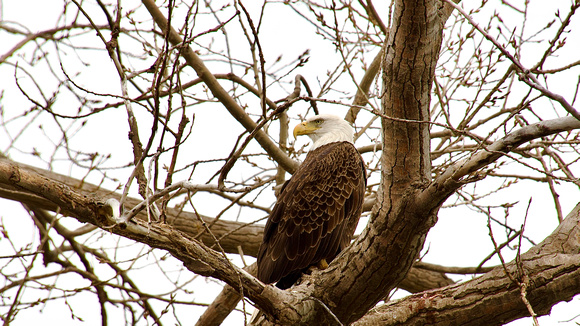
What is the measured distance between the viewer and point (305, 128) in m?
5.68

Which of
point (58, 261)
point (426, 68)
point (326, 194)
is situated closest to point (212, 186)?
point (426, 68)

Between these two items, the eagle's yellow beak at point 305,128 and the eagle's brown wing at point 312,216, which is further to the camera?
the eagle's yellow beak at point 305,128

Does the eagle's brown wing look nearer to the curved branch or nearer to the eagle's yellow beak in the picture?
the eagle's yellow beak

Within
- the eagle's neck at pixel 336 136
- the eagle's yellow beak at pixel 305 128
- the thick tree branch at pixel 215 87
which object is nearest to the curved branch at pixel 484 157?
the thick tree branch at pixel 215 87

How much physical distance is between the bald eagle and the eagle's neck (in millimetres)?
545

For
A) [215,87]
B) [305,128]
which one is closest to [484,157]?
[215,87]

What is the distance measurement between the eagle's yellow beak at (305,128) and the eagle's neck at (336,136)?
0.14 m

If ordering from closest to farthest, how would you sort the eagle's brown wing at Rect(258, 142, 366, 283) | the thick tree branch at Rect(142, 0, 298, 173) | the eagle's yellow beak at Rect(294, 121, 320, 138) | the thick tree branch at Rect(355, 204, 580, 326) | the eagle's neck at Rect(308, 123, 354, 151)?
the thick tree branch at Rect(355, 204, 580, 326) → the eagle's brown wing at Rect(258, 142, 366, 283) → the thick tree branch at Rect(142, 0, 298, 173) → the eagle's neck at Rect(308, 123, 354, 151) → the eagle's yellow beak at Rect(294, 121, 320, 138)

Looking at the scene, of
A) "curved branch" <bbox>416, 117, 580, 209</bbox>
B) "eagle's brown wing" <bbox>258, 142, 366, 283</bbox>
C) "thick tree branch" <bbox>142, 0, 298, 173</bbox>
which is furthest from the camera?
"thick tree branch" <bbox>142, 0, 298, 173</bbox>

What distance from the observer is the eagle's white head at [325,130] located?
5406 mm

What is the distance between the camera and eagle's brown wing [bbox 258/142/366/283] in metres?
4.48

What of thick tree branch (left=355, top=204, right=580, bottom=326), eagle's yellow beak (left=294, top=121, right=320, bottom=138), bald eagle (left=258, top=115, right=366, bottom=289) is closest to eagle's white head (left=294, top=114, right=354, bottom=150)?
eagle's yellow beak (left=294, top=121, right=320, bottom=138)

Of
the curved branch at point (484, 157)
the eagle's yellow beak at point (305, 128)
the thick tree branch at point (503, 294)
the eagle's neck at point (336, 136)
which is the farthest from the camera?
the eagle's yellow beak at point (305, 128)

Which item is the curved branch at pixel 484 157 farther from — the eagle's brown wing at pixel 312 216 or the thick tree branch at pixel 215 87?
the thick tree branch at pixel 215 87
